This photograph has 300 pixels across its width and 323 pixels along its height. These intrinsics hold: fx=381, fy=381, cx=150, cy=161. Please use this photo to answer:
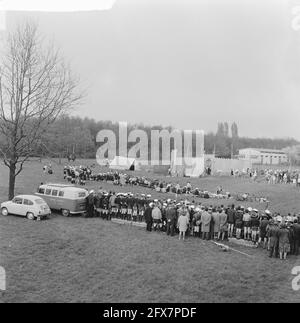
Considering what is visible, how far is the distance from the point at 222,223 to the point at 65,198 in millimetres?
9846

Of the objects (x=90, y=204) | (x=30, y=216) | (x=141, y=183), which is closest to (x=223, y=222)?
(x=90, y=204)

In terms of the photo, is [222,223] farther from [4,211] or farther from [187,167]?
[187,167]

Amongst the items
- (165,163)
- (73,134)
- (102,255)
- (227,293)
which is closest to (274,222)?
(227,293)

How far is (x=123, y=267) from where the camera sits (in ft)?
51.5

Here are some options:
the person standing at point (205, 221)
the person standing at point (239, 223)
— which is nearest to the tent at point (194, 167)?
the person standing at point (239, 223)

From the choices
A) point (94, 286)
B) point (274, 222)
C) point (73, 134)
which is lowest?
point (94, 286)

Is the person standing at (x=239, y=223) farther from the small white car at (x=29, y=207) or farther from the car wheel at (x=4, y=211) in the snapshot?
the car wheel at (x=4, y=211)

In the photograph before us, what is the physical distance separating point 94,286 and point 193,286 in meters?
3.63

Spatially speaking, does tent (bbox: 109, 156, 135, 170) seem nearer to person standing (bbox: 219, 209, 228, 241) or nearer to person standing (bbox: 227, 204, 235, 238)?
person standing (bbox: 227, 204, 235, 238)

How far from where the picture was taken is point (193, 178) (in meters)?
48.5

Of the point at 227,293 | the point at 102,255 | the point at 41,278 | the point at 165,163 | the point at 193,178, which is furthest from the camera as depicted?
the point at 165,163

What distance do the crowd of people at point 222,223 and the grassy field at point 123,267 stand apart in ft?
2.11

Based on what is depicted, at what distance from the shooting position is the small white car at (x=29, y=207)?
22.0 meters
